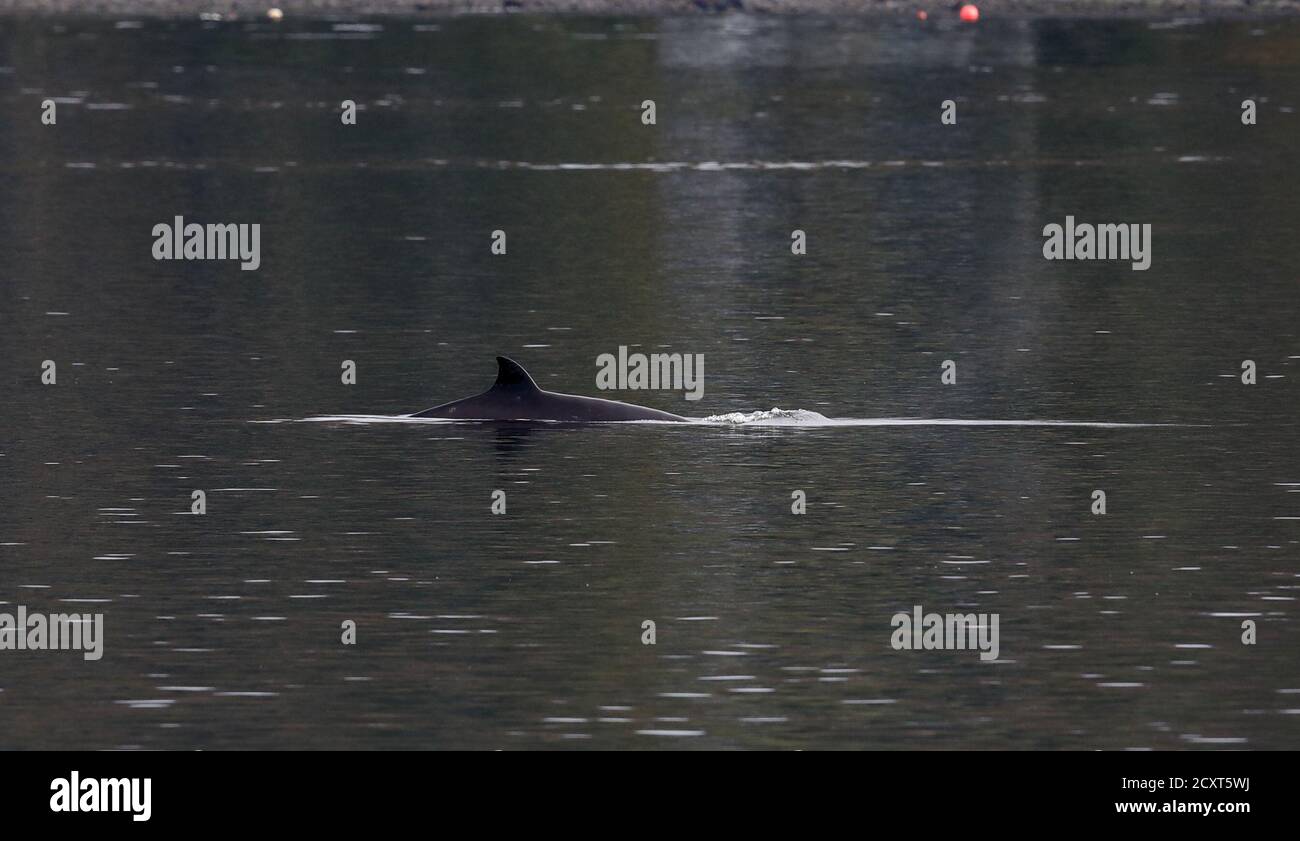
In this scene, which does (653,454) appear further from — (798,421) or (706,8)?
(706,8)

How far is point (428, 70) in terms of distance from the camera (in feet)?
467

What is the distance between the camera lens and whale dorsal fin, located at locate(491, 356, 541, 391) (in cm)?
4153

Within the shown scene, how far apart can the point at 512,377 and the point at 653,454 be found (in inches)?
111

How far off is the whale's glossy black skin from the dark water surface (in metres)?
0.74

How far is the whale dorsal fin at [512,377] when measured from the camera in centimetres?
4153

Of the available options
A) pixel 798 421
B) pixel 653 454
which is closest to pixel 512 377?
pixel 653 454

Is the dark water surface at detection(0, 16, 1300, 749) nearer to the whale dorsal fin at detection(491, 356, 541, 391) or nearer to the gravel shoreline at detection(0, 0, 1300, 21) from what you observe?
the whale dorsal fin at detection(491, 356, 541, 391)

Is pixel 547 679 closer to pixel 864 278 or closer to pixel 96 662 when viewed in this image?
pixel 96 662

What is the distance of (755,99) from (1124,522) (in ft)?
300

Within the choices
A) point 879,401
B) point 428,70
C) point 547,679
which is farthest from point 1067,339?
point 428,70

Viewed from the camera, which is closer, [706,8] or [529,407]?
[529,407]

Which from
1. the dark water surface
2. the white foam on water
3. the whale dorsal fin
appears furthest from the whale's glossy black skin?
the dark water surface

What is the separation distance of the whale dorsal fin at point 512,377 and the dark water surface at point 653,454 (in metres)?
0.76

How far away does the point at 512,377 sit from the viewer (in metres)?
42.0
